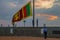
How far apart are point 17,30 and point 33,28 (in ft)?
8.46

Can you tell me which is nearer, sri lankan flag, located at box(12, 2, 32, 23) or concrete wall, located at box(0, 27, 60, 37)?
sri lankan flag, located at box(12, 2, 32, 23)

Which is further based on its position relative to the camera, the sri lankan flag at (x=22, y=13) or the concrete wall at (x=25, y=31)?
the concrete wall at (x=25, y=31)

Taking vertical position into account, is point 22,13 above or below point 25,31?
above

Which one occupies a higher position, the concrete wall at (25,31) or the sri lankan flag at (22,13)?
the sri lankan flag at (22,13)

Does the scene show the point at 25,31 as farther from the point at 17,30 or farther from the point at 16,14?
the point at 16,14

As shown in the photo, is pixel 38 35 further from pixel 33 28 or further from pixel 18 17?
pixel 18 17

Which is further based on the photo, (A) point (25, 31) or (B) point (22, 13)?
(A) point (25, 31)

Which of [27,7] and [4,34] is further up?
[27,7]

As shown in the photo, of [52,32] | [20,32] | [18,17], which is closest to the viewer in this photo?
[18,17]

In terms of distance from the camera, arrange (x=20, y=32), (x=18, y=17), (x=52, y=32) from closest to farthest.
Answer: (x=18, y=17) < (x=52, y=32) < (x=20, y=32)

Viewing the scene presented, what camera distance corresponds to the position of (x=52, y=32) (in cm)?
3644

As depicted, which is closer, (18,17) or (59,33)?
(18,17)

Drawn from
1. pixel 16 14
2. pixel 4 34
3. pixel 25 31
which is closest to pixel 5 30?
pixel 4 34

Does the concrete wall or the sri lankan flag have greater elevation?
the sri lankan flag
